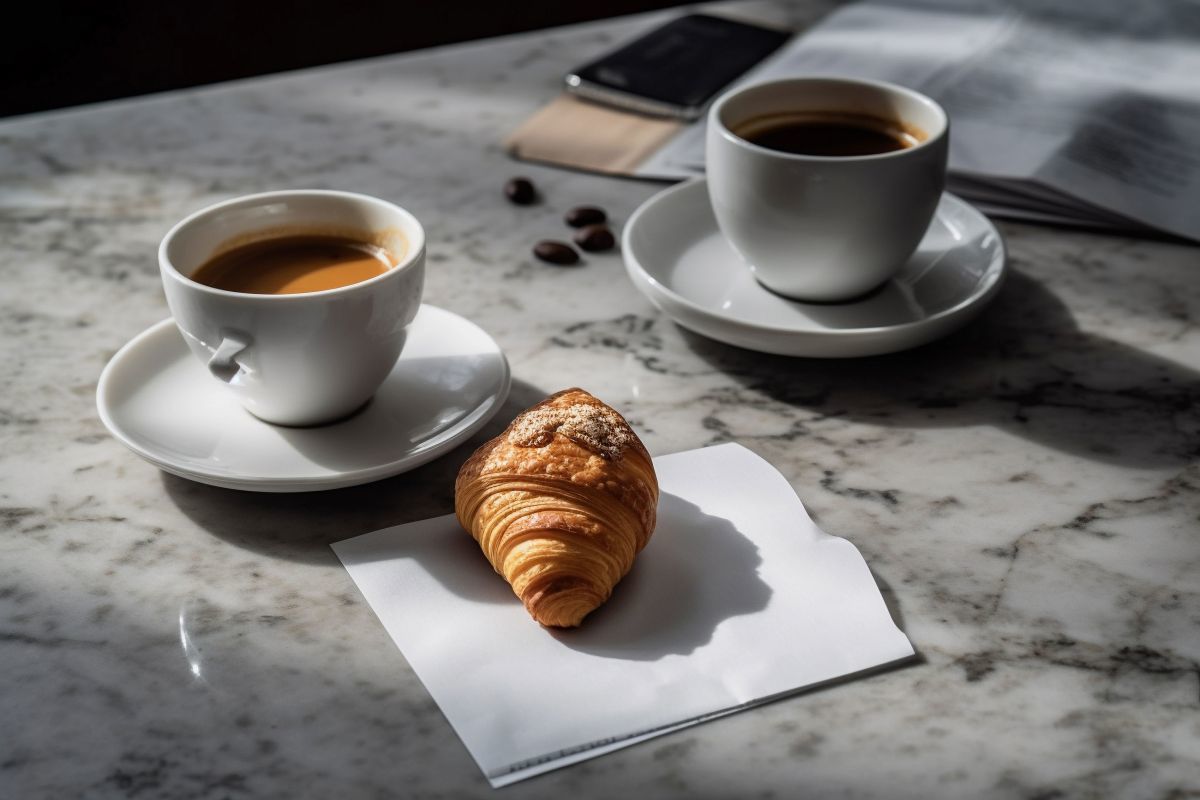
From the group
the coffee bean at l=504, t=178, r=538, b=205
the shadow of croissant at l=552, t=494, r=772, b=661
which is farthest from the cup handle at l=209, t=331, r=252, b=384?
the coffee bean at l=504, t=178, r=538, b=205

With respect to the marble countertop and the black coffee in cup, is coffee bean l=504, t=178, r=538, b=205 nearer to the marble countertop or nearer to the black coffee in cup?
the marble countertop

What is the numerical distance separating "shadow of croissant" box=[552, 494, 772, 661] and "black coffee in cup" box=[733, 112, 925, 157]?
0.46 meters

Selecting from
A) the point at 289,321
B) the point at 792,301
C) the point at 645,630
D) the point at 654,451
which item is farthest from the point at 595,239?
the point at 645,630

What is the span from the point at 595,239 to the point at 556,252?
52 mm

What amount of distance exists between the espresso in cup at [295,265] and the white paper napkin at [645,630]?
23 cm

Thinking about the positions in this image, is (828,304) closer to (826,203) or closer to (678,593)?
(826,203)

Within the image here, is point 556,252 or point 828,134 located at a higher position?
point 828,134

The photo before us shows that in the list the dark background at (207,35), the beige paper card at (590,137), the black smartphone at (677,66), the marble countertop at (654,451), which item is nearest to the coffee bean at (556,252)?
the marble countertop at (654,451)

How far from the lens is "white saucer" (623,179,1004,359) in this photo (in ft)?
3.25

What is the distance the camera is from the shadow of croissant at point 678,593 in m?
0.72

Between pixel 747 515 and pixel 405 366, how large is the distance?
1.08ft

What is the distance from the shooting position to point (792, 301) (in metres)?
1.11

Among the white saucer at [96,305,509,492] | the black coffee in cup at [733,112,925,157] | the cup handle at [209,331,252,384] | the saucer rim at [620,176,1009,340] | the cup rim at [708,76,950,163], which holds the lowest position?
the white saucer at [96,305,509,492]

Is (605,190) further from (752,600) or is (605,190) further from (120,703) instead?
(120,703)
